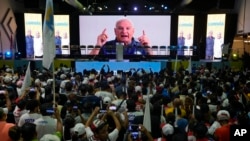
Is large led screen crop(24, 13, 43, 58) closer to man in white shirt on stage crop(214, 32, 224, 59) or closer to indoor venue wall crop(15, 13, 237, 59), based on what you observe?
indoor venue wall crop(15, 13, 237, 59)

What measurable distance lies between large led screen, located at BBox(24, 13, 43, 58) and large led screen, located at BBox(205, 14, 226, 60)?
429 inches

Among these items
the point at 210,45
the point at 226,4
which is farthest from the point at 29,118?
the point at 226,4

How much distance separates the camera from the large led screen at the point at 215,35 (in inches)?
852

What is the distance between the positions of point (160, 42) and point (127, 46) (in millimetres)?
2460

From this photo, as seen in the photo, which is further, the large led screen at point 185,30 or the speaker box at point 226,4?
the speaker box at point 226,4

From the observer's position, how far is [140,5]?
2648cm

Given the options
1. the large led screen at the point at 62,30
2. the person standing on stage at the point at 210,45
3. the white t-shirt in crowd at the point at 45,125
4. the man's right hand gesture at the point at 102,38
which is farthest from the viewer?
the large led screen at the point at 62,30

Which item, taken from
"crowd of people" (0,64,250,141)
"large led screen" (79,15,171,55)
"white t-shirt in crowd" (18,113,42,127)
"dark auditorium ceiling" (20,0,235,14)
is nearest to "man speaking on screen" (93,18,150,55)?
"large led screen" (79,15,171,55)

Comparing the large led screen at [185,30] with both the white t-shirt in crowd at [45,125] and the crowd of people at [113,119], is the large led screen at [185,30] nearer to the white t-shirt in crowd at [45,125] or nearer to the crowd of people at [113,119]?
the crowd of people at [113,119]

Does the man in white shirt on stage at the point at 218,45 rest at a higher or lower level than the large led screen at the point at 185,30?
lower

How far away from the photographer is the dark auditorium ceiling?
72.5 feet

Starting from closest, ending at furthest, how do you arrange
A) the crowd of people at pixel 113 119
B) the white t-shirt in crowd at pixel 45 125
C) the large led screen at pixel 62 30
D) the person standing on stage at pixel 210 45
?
the crowd of people at pixel 113 119 → the white t-shirt in crowd at pixel 45 125 → the person standing on stage at pixel 210 45 → the large led screen at pixel 62 30

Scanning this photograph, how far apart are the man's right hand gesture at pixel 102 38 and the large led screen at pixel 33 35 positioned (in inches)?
147

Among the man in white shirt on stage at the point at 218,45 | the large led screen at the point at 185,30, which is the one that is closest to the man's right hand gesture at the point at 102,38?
the large led screen at the point at 185,30
